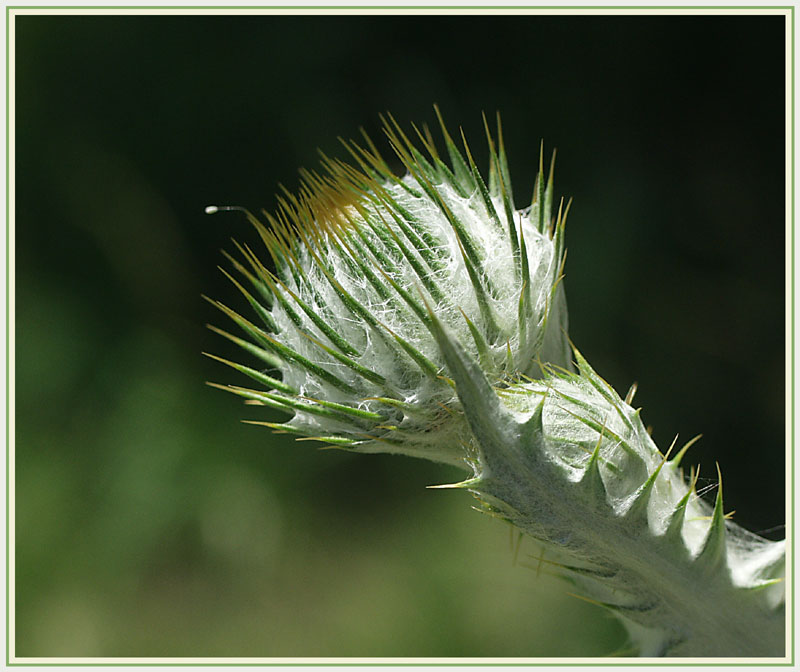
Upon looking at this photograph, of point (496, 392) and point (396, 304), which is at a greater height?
point (396, 304)

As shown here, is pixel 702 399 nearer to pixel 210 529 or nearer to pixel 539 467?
pixel 210 529

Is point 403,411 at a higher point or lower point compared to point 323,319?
lower

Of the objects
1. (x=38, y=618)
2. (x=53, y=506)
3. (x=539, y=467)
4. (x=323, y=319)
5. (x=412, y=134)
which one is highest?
(x=412, y=134)

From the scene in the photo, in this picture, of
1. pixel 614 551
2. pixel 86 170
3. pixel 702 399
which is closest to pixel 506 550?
pixel 702 399

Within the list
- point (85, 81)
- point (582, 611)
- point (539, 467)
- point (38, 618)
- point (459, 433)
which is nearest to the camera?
point (539, 467)
